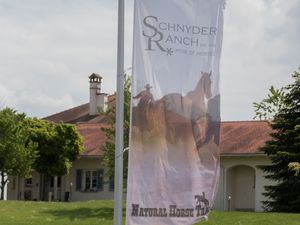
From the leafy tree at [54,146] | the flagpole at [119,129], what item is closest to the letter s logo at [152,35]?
the flagpole at [119,129]

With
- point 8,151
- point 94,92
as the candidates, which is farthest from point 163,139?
point 94,92

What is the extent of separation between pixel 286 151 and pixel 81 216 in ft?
34.2

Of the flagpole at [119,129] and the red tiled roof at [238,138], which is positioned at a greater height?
the red tiled roof at [238,138]

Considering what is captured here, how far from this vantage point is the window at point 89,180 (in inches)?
1620

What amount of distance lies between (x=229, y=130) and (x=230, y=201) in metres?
4.77

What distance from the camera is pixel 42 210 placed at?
24062mm

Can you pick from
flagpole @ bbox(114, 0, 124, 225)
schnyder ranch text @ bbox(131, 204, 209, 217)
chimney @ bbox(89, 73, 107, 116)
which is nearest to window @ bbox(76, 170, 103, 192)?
chimney @ bbox(89, 73, 107, 116)

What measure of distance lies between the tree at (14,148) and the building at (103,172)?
440 cm

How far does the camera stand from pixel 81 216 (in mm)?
22281

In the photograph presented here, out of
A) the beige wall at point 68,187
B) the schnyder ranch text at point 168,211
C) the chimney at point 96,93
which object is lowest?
the schnyder ranch text at point 168,211

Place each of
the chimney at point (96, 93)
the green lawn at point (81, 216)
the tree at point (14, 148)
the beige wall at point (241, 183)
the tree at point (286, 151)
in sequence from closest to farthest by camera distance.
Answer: the green lawn at point (81, 216) → the tree at point (286, 151) → the tree at point (14, 148) → the beige wall at point (241, 183) → the chimney at point (96, 93)

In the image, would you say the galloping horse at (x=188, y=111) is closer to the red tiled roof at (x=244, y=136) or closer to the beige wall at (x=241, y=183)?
the red tiled roof at (x=244, y=136)

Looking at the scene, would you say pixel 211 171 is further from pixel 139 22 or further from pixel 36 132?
pixel 36 132

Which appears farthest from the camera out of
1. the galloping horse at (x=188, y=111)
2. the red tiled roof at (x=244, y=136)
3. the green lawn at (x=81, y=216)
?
the red tiled roof at (x=244, y=136)
